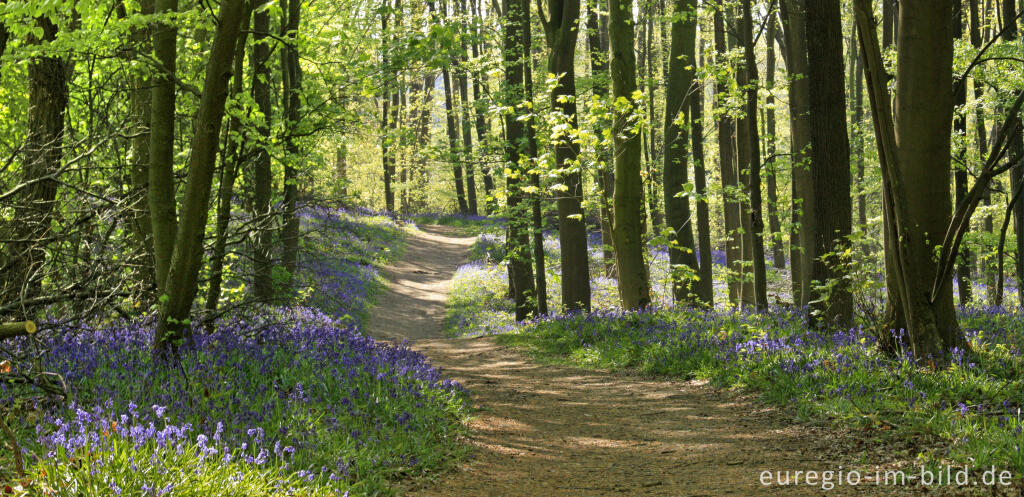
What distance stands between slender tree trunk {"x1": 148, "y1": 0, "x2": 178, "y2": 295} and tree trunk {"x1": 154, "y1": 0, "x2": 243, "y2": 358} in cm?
21

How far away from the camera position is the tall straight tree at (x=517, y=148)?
14.9 metres

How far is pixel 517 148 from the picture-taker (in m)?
15.5

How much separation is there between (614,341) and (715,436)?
459 cm

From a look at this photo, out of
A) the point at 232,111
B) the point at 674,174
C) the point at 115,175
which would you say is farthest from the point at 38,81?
the point at 674,174

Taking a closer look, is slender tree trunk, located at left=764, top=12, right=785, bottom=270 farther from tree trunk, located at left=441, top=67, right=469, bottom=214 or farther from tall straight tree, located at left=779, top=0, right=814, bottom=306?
tree trunk, located at left=441, top=67, right=469, bottom=214

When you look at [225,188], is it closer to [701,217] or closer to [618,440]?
[618,440]

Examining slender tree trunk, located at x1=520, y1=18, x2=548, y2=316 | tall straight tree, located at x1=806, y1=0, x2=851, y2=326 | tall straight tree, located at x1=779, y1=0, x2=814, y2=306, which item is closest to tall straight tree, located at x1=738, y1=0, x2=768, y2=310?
tall straight tree, located at x1=779, y1=0, x2=814, y2=306

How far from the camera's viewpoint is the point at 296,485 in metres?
4.20

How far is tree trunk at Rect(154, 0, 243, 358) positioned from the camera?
240 inches

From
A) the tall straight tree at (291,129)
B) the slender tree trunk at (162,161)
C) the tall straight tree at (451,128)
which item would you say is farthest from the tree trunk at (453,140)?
the slender tree trunk at (162,161)

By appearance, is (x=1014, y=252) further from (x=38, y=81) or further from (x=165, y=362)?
(x=38, y=81)

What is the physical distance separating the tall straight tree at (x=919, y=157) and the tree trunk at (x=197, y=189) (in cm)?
580

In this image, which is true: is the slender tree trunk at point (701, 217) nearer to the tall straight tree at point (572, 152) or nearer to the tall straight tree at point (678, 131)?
the tall straight tree at point (678, 131)

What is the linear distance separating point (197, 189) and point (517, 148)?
9845 millimetres
